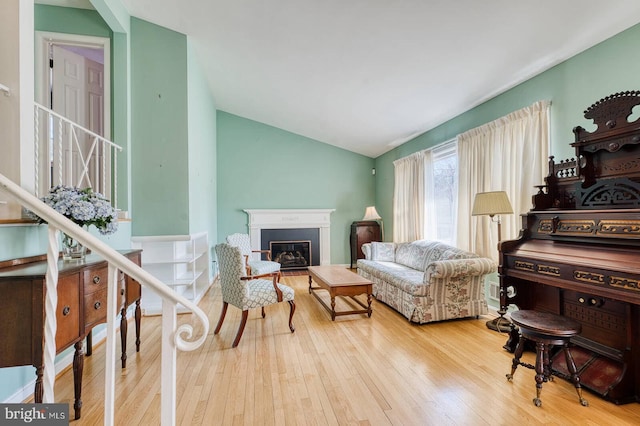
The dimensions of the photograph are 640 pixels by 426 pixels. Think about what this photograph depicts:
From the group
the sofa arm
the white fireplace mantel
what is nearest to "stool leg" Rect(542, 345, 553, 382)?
the sofa arm

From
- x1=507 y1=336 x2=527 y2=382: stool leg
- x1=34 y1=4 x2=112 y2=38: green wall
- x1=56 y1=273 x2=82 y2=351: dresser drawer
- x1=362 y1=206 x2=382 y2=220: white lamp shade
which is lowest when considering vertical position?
x1=507 y1=336 x2=527 y2=382: stool leg

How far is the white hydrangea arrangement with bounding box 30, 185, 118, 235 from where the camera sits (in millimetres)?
1824

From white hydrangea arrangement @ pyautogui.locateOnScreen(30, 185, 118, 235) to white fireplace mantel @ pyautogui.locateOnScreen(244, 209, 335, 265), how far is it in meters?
4.15

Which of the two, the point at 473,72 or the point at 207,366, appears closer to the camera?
the point at 207,366

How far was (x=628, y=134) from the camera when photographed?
1.94m

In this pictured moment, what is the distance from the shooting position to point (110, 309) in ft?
3.09

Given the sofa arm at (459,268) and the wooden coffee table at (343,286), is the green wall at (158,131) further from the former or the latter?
the sofa arm at (459,268)

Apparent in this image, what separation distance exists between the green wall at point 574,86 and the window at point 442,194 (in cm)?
75

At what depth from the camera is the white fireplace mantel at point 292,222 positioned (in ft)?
20.4

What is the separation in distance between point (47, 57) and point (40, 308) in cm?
355

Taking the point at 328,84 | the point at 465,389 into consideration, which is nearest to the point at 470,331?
the point at 465,389

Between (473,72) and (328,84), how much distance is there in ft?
5.95

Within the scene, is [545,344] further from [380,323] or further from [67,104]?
[67,104]

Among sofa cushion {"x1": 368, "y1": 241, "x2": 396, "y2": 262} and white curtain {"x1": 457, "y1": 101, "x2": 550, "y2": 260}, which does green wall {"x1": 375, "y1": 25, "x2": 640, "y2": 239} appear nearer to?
white curtain {"x1": 457, "y1": 101, "x2": 550, "y2": 260}
